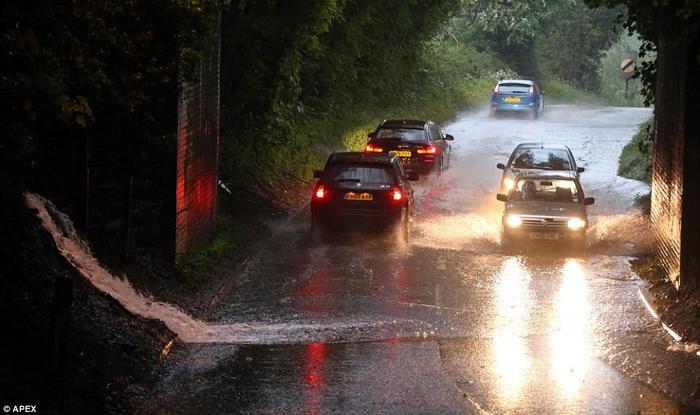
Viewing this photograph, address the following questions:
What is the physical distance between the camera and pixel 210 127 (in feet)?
63.9

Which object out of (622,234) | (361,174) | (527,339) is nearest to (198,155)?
(361,174)

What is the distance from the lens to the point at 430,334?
45.7 feet

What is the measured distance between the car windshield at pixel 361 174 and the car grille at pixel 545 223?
2.65m

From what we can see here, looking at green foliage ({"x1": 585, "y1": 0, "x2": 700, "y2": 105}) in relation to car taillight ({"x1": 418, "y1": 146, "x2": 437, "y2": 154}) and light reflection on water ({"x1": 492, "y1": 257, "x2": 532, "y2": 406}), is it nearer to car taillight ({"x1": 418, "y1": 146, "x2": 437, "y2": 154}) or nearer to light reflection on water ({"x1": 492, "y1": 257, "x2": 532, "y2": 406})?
light reflection on water ({"x1": 492, "y1": 257, "x2": 532, "y2": 406})

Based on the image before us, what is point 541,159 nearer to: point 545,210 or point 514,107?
point 545,210

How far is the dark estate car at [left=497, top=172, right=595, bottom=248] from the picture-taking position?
68.8ft

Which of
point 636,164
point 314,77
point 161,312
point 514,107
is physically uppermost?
point 314,77

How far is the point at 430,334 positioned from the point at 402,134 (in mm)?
17657

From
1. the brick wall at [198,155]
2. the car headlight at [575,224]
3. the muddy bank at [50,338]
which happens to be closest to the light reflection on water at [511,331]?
the car headlight at [575,224]

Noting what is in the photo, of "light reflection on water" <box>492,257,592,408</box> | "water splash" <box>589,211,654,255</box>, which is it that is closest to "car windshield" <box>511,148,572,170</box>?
"water splash" <box>589,211,654,255</box>

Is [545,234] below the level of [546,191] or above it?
below

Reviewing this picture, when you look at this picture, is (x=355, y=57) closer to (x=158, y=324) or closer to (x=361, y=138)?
(x=361, y=138)

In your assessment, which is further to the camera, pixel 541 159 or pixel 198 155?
pixel 541 159

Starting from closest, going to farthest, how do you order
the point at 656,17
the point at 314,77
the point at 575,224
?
the point at 656,17 → the point at 575,224 → the point at 314,77
